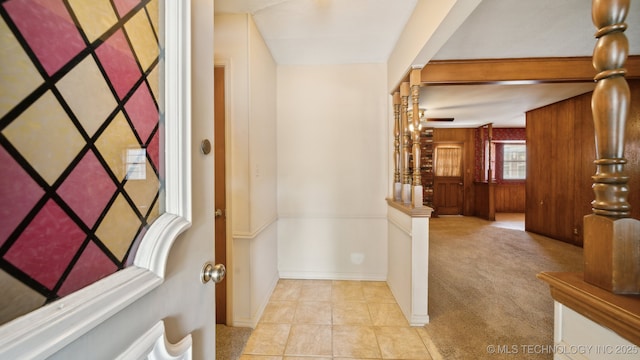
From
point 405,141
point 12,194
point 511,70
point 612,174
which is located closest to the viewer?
point 12,194

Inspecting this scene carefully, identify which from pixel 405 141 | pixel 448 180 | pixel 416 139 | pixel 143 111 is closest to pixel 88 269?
pixel 143 111

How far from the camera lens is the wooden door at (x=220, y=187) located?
193 cm

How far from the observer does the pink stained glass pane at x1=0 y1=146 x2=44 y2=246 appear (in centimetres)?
29

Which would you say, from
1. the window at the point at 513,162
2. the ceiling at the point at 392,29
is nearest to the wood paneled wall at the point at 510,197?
the window at the point at 513,162

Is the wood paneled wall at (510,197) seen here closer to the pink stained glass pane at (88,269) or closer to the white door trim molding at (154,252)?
the white door trim molding at (154,252)

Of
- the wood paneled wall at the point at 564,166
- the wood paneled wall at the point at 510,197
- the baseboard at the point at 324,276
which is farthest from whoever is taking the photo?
the wood paneled wall at the point at 510,197

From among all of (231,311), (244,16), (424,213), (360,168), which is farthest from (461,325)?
(244,16)

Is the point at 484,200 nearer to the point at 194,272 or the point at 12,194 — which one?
the point at 194,272

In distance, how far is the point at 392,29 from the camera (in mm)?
2125

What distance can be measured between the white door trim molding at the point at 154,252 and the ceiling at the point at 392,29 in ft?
4.85

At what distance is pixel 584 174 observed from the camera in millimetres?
3689

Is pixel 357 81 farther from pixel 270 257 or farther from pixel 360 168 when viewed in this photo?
pixel 270 257

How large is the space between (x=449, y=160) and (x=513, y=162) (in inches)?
88.0

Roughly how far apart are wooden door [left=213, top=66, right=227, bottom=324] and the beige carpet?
5.62ft
